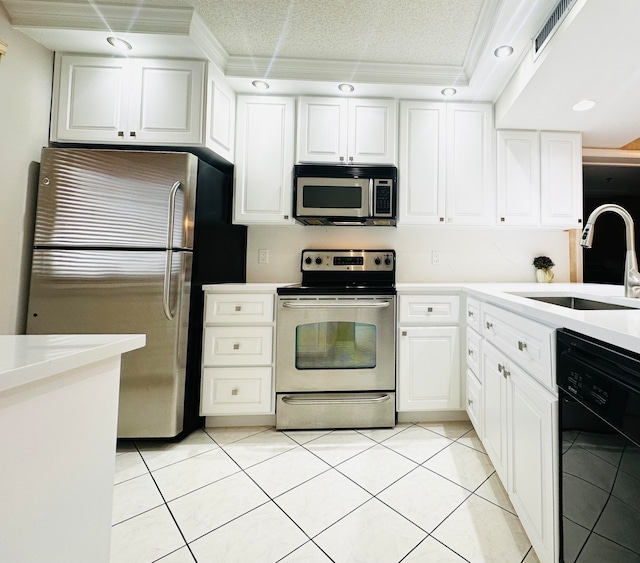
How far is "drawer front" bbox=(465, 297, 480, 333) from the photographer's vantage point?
172 cm

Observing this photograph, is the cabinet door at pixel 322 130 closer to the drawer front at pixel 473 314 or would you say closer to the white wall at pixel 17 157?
the drawer front at pixel 473 314

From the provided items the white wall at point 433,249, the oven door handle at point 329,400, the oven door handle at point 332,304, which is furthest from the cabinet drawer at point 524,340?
the white wall at point 433,249

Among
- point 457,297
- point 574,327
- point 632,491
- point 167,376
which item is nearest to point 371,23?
point 457,297

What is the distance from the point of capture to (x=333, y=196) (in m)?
2.18

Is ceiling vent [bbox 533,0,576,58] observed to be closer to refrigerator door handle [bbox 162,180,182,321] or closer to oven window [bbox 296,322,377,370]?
oven window [bbox 296,322,377,370]

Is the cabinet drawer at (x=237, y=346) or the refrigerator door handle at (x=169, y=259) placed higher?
the refrigerator door handle at (x=169, y=259)

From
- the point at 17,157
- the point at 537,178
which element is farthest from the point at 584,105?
the point at 17,157

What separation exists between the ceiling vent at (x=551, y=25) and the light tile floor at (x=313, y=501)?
7.22 ft

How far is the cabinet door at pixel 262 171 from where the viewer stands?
7.30 feet

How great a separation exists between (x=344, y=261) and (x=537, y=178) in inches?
62.0

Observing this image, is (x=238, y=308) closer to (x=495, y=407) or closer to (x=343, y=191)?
(x=343, y=191)

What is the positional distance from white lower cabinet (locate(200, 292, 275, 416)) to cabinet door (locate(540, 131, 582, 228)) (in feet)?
7.07

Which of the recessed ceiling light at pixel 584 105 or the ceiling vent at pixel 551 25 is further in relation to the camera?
the recessed ceiling light at pixel 584 105

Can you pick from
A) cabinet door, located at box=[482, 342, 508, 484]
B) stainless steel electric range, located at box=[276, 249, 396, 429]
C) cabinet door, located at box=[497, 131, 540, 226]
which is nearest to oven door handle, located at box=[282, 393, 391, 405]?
stainless steel electric range, located at box=[276, 249, 396, 429]
